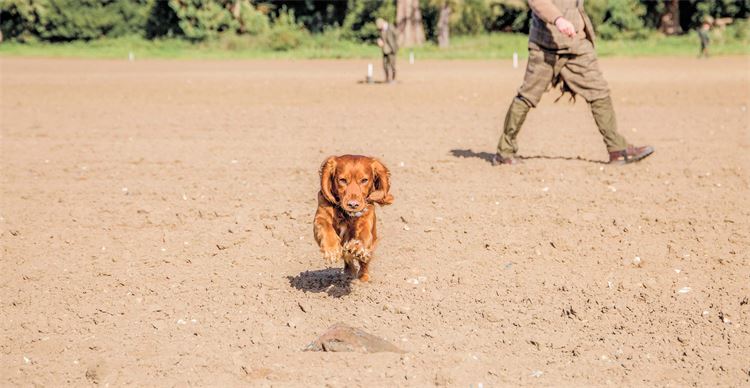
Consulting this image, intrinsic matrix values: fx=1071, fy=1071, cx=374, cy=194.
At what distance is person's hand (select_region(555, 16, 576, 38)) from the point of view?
1005 centimetres

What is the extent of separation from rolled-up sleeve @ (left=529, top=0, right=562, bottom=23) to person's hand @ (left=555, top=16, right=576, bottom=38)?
104 millimetres

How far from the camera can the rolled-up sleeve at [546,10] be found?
10281 mm

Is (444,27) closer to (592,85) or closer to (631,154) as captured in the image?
(631,154)

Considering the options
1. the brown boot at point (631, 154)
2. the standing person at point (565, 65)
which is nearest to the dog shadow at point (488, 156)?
the brown boot at point (631, 154)

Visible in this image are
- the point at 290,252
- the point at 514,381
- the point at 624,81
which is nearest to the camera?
the point at 514,381

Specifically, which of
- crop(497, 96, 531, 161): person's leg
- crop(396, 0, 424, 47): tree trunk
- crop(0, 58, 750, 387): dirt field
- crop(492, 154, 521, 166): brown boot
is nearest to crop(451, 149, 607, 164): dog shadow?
crop(0, 58, 750, 387): dirt field

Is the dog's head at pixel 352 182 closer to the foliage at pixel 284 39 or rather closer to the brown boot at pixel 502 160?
the brown boot at pixel 502 160

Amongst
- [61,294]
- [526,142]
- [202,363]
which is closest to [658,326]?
[202,363]

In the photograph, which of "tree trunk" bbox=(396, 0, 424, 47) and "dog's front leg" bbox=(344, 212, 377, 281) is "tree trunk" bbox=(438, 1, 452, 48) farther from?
"dog's front leg" bbox=(344, 212, 377, 281)

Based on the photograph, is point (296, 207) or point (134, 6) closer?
point (296, 207)

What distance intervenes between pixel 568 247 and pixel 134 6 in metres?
60.1

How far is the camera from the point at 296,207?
31.2 feet

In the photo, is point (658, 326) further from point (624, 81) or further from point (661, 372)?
point (624, 81)

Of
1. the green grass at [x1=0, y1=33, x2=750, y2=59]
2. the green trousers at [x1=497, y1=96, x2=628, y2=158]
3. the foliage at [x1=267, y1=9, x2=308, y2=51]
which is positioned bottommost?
the green grass at [x1=0, y1=33, x2=750, y2=59]
